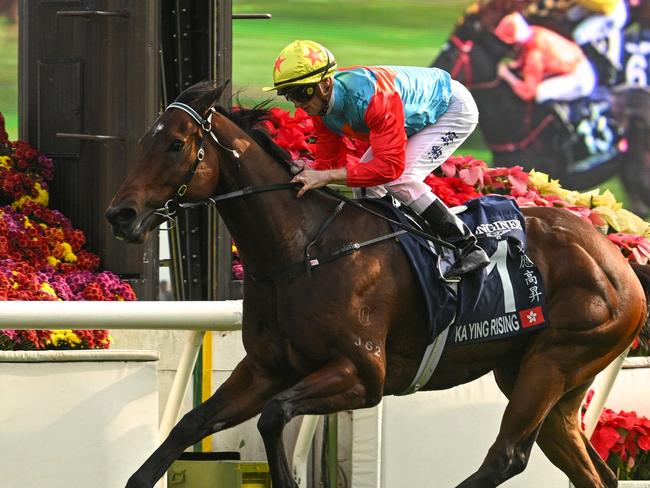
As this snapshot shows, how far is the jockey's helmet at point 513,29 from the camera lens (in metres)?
10.4

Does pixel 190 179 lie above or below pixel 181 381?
above

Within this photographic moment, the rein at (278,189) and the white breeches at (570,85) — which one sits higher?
the rein at (278,189)

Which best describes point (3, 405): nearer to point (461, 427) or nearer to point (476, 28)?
point (461, 427)

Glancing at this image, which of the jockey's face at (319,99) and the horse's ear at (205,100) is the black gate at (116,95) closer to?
the jockey's face at (319,99)

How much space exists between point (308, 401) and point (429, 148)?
114cm

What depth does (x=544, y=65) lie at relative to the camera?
10.4 meters

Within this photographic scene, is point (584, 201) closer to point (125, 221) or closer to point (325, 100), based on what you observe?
point (325, 100)

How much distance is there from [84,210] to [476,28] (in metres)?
4.10

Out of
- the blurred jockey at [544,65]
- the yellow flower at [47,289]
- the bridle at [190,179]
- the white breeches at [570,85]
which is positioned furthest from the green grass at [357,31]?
the bridle at [190,179]

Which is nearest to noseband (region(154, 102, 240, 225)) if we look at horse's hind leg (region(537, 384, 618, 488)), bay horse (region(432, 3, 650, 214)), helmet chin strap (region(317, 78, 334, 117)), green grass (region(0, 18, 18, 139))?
helmet chin strap (region(317, 78, 334, 117))

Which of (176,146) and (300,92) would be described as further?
(300,92)

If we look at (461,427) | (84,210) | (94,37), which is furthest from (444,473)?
(94,37)

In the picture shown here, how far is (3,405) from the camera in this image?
5.19m

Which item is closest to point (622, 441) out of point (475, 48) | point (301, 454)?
point (301, 454)
